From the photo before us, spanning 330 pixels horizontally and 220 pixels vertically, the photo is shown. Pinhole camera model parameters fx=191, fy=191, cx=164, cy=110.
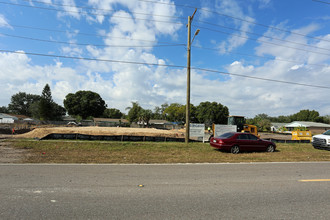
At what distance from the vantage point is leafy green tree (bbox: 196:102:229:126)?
76.6 meters

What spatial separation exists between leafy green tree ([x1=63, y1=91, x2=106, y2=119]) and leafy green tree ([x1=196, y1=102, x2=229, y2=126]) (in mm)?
47317

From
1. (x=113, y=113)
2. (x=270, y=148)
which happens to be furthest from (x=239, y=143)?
(x=113, y=113)

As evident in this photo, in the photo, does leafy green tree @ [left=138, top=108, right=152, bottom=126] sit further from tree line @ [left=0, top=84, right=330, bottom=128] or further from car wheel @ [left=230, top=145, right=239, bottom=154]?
car wheel @ [left=230, top=145, right=239, bottom=154]

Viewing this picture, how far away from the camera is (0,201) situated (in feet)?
13.3

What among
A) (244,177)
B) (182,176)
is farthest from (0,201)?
(244,177)

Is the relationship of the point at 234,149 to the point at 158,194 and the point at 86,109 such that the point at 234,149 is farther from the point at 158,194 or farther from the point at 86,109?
the point at 86,109

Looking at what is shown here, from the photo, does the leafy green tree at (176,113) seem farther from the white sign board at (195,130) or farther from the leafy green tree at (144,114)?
the white sign board at (195,130)

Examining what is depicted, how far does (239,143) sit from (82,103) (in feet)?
273

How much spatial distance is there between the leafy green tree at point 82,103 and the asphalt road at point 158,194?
275ft

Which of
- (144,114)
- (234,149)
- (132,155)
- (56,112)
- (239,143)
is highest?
(56,112)

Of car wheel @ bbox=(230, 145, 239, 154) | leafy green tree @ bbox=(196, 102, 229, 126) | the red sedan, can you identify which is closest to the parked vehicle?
the red sedan

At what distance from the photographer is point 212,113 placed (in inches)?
3012

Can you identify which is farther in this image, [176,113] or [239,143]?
[176,113]

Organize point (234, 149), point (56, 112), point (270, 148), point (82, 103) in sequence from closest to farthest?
point (234, 149)
point (270, 148)
point (82, 103)
point (56, 112)
